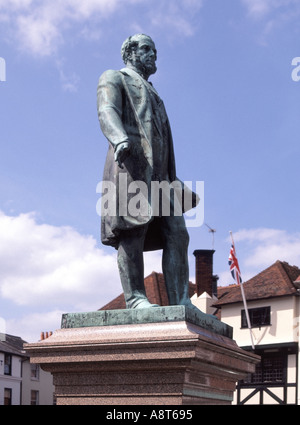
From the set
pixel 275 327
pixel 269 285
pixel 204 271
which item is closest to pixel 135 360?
pixel 275 327

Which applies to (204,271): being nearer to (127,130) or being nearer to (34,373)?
(34,373)

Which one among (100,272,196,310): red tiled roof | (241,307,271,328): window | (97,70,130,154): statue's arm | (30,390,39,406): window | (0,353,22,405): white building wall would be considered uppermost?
(100,272,196,310): red tiled roof

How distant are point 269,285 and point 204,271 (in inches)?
249

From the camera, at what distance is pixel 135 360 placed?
18.2 ft

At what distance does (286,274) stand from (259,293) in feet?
6.57

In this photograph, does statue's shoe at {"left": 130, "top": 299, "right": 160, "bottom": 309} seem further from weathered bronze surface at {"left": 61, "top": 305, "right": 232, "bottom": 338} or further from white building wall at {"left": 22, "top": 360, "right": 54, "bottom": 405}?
white building wall at {"left": 22, "top": 360, "right": 54, "bottom": 405}

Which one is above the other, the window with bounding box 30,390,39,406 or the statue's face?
the statue's face

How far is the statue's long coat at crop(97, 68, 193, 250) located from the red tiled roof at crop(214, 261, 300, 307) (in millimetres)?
31265

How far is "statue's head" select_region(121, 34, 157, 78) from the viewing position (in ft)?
22.6

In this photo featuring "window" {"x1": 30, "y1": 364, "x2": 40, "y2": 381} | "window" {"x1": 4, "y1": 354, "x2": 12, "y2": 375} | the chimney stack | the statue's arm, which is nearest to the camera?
the statue's arm

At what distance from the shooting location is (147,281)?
4503 centimetres

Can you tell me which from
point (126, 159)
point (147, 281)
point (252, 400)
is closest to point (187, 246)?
point (126, 159)

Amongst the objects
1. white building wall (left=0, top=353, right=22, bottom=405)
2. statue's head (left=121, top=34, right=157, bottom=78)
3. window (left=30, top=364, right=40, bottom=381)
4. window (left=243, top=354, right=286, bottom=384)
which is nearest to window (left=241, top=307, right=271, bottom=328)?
window (left=243, top=354, right=286, bottom=384)
